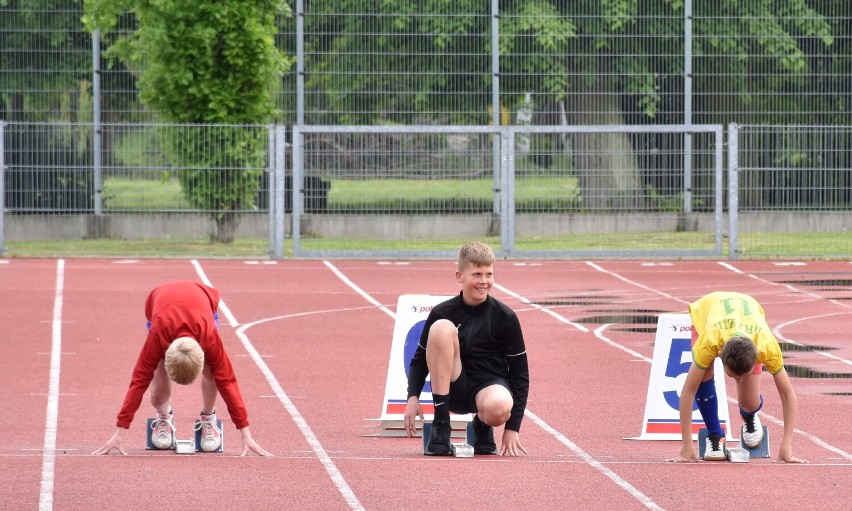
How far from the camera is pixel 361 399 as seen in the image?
37.2 feet

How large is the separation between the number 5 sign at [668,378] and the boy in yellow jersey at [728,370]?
60 cm

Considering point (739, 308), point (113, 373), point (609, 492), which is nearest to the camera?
point (609, 492)

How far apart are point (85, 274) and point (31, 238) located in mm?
3892

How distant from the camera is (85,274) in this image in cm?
2141

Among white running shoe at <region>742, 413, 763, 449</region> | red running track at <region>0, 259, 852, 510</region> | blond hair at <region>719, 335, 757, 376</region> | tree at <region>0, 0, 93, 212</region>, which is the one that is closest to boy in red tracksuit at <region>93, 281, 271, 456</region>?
red running track at <region>0, 259, 852, 510</region>

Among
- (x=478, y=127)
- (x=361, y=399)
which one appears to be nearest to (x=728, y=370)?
(x=361, y=399)

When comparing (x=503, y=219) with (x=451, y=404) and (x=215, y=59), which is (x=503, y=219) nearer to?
(x=215, y=59)

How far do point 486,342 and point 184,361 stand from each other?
1.87 meters

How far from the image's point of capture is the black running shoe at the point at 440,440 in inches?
345

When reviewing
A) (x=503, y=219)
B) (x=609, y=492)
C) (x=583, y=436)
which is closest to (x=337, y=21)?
(x=503, y=219)

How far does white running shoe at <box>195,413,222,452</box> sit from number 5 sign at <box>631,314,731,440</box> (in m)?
2.73

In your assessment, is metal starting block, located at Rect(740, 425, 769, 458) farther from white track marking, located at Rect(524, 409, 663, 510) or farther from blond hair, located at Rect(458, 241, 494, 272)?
blond hair, located at Rect(458, 241, 494, 272)

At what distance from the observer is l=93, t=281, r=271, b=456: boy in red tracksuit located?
8367mm

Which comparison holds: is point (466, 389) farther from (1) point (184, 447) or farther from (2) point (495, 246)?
(2) point (495, 246)
